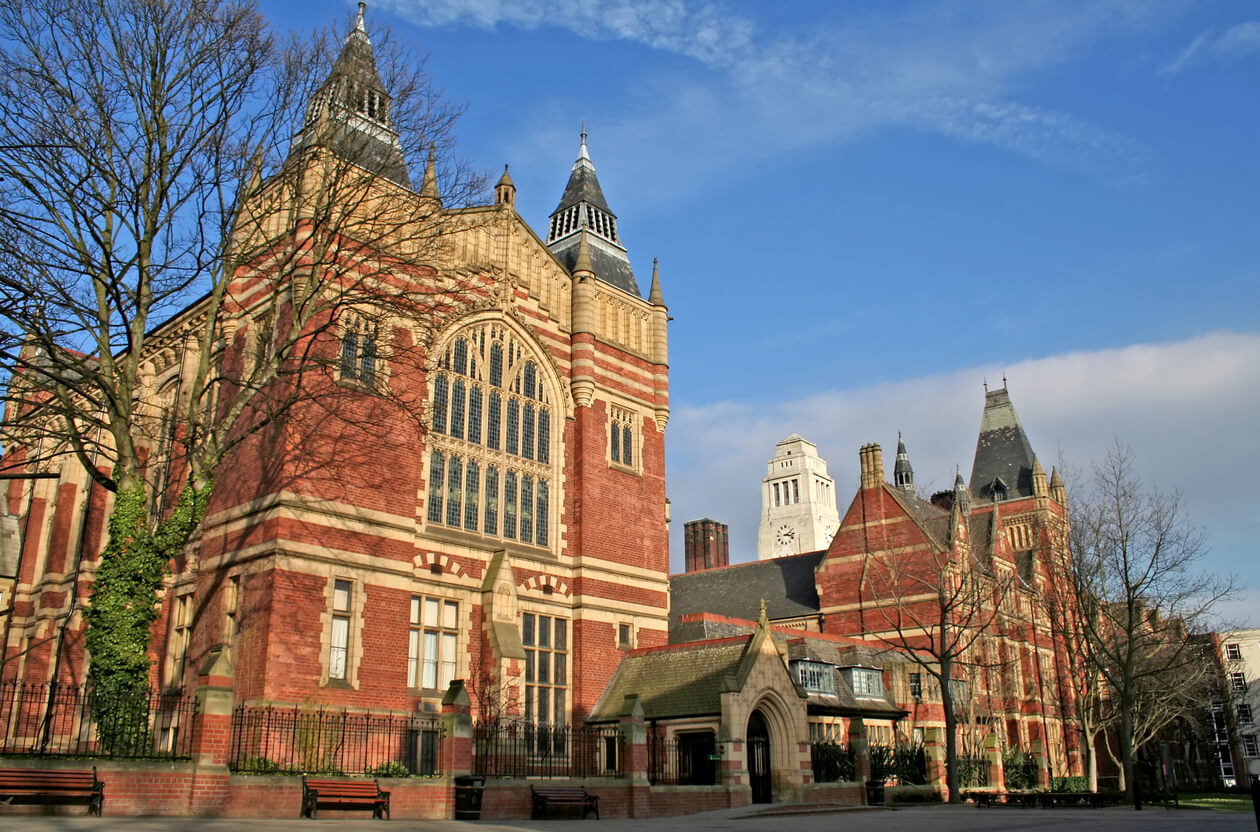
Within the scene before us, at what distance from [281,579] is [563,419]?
11313 millimetres

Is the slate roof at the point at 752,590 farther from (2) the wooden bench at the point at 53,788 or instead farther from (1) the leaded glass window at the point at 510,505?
(2) the wooden bench at the point at 53,788

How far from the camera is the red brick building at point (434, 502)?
80.1ft

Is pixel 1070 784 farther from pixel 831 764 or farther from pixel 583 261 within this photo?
pixel 583 261

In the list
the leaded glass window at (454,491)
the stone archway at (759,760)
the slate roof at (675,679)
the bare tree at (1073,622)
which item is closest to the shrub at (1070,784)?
the bare tree at (1073,622)

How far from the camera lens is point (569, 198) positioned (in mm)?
38469

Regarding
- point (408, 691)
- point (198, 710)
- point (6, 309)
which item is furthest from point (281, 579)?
point (6, 309)

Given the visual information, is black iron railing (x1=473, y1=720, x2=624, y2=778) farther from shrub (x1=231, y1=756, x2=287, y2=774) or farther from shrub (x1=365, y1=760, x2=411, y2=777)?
shrub (x1=231, y1=756, x2=287, y2=774)

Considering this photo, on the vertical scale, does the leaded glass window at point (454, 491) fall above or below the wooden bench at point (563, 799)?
above

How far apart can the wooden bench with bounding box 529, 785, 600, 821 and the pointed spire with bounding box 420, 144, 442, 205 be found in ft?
43.9

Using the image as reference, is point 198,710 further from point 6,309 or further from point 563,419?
point 563,419

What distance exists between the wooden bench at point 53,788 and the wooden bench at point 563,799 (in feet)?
29.2

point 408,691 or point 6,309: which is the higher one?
point 6,309

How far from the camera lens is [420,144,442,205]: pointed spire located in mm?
22953

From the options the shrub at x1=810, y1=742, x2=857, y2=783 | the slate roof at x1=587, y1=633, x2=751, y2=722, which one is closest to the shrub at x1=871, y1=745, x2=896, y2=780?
the shrub at x1=810, y1=742, x2=857, y2=783
